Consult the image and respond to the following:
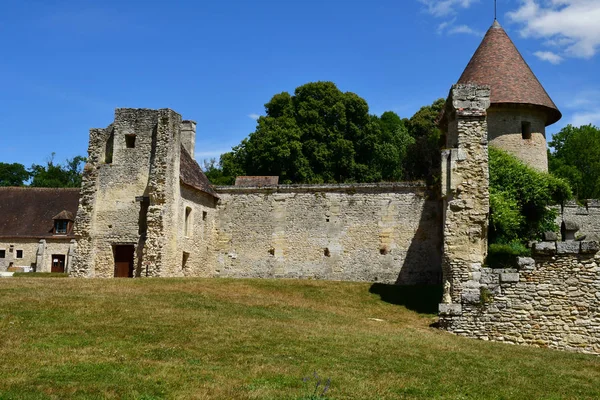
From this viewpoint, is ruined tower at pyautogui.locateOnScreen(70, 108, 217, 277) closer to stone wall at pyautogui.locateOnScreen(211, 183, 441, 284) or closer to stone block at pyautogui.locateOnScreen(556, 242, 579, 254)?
stone wall at pyautogui.locateOnScreen(211, 183, 441, 284)

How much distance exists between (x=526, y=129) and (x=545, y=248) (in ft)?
29.2

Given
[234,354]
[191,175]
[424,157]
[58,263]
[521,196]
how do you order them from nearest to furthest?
[234,354] → [521,196] → [191,175] → [424,157] → [58,263]

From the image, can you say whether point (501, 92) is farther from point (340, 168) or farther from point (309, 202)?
point (340, 168)

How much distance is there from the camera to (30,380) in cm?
723

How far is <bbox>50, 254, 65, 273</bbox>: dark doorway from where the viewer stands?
1481 inches

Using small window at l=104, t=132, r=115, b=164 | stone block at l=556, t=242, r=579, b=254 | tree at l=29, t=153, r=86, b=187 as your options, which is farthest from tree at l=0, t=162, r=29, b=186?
stone block at l=556, t=242, r=579, b=254

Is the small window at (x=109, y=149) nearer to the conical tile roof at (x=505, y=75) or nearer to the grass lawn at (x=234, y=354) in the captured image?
the grass lawn at (x=234, y=354)

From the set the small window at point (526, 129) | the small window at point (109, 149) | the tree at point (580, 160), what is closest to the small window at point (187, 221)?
the small window at point (109, 149)

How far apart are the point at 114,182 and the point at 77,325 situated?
1257cm

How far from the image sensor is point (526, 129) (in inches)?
843

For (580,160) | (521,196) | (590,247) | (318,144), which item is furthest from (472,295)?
(580,160)

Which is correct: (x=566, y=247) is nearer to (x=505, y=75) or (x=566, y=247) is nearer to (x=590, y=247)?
(x=590, y=247)

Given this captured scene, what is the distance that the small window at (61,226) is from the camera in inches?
1485

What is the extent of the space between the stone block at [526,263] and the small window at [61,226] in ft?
102
